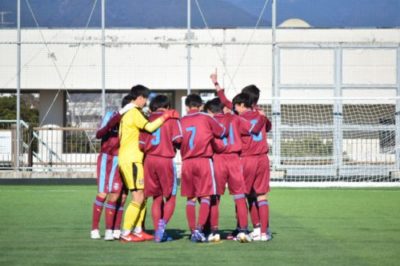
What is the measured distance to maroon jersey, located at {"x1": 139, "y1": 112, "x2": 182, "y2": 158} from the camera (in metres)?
10.1

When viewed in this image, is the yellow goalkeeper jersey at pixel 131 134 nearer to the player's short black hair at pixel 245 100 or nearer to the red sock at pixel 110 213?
the red sock at pixel 110 213

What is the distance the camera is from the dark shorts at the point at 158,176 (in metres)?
10.1

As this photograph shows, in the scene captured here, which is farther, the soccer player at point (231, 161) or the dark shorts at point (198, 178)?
the soccer player at point (231, 161)

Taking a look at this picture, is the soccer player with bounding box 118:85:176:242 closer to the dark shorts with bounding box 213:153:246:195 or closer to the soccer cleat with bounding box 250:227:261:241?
the dark shorts with bounding box 213:153:246:195

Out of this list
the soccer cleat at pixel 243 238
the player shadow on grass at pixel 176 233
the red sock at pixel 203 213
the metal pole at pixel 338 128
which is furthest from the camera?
the metal pole at pixel 338 128

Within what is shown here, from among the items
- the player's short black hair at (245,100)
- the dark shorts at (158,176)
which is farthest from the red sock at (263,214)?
the player's short black hair at (245,100)

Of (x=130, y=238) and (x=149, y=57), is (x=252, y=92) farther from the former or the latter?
(x=149, y=57)

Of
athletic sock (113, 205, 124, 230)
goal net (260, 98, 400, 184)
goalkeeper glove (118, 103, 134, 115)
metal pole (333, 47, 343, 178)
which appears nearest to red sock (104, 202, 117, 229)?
athletic sock (113, 205, 124, 230)

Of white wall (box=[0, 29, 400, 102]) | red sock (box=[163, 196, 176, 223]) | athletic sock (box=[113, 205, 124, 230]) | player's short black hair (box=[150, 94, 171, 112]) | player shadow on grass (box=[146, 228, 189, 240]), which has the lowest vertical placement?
player shadow on grass (box=[146, 228, 189, 240])

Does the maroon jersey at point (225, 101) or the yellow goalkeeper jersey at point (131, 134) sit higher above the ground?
the maroon jersey at point (225, 101)

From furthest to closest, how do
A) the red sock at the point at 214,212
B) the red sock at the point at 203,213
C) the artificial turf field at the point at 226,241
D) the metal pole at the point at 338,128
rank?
the metal pole at the point at 338,128, the red sock at the point at 214,212, the red sock at the point at 203,213, the artificial turf field at the point at 226,241

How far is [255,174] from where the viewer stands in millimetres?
10375

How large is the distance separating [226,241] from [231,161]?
0.91 meters

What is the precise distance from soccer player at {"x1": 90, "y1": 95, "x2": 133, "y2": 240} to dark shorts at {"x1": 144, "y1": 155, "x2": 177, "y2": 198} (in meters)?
0.36
